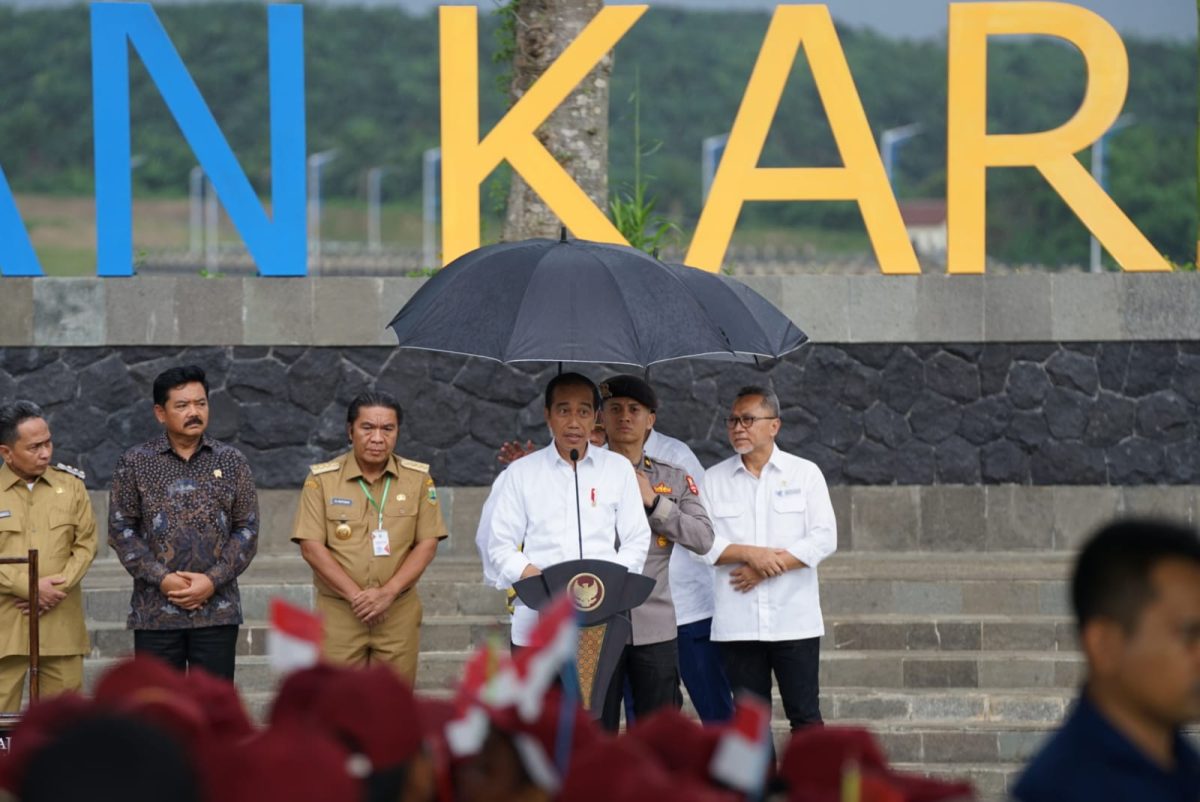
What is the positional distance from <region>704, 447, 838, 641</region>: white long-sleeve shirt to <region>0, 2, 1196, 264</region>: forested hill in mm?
44210

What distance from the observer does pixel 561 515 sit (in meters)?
5.83

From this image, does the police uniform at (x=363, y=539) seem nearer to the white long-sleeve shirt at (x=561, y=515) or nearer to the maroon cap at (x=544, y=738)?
the white long-sleeve shirt at (x=561, y=515)

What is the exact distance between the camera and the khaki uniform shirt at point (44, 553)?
631cm

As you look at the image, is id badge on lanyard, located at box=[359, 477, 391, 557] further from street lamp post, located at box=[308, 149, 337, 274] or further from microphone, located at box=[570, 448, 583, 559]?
street lamp post, located at box=[308, 149, 337, 274]

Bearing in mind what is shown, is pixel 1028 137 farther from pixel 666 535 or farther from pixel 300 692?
pixel 300 692

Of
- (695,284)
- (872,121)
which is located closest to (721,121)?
(872,121)

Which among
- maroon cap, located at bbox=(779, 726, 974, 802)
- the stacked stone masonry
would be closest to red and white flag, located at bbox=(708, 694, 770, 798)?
maroon cap, located at bbox=(779, 726, 974, 802)

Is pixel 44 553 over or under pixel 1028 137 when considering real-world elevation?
under

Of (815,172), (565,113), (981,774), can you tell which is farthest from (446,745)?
(565,113)

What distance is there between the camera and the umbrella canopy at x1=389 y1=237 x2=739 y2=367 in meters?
5.49

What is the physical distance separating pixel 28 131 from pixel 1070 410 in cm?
4817

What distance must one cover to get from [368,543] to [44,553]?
1287mm

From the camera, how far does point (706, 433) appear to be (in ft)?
33.4

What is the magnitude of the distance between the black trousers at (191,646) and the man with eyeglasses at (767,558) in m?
1.91
